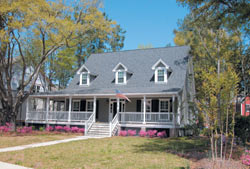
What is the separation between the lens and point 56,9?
21219mm

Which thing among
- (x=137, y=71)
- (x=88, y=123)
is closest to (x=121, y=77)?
(x=137, y=71)

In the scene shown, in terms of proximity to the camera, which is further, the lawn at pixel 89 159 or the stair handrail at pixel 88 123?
the stair handrail at pixel 88 123

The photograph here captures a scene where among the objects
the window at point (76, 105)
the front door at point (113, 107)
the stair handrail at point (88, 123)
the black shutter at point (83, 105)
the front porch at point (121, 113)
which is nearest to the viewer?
the front porch at point (121, 113)

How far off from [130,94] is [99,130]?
384 cm

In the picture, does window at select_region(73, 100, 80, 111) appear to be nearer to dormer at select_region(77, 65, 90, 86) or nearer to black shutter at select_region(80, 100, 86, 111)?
black shutter at select_region(80, 100, 86, 111)

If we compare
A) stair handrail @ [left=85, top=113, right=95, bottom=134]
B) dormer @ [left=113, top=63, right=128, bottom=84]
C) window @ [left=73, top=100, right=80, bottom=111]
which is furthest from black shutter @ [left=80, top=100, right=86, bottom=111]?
dormer @ [left=113, top=63, right=128, bottom=84]

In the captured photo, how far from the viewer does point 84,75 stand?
84.1ft

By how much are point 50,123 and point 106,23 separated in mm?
10610

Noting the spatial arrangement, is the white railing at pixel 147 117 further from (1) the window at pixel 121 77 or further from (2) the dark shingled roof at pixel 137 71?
(1) the window at pixel 121 77

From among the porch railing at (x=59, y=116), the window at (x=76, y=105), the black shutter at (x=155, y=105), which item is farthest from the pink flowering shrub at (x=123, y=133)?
the window at (x=76, y=105)

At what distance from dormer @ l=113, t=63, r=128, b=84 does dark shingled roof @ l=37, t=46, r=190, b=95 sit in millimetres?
481

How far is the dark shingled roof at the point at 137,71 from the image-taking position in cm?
2112

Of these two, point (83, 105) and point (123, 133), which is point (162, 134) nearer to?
point (123, 133)

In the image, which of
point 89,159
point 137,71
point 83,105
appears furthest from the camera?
point 83,105
